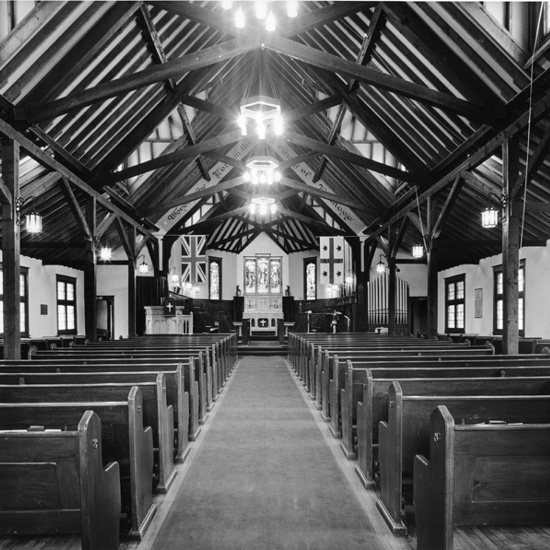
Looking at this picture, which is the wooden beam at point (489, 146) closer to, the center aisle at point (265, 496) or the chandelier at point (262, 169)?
the chandelier at point (262, 169)

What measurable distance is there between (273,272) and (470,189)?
38.9ft

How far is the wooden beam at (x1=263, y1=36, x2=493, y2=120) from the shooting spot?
6.21 m

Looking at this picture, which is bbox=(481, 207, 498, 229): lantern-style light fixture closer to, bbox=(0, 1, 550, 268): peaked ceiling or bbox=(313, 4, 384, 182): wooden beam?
bbox=(0, 1, 550, 268): peaked ceiling

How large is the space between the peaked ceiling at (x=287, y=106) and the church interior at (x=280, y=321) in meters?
0.04

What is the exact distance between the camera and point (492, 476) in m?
2.00

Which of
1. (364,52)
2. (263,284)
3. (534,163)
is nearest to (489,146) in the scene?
(534,163)

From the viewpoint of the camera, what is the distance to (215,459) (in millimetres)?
3805

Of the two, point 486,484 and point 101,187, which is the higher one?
point 101,187

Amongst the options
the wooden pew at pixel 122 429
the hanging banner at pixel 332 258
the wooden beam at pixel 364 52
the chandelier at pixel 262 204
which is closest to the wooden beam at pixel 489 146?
the wooden beam at pixel 364 52

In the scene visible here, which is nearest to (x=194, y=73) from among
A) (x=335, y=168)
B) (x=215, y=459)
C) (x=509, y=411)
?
(x=335, y=168)

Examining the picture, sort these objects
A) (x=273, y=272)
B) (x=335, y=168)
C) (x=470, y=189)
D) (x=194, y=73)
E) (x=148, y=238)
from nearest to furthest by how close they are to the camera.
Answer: (x=194, y=73), (x=470, y=189), (x=335, y=168), (x=148, y=238), (x=273, y=272)

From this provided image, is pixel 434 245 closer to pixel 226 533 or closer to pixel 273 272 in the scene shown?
pixel 226 533

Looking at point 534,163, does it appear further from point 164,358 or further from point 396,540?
point 164,358

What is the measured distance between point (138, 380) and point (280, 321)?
37.6 ft
